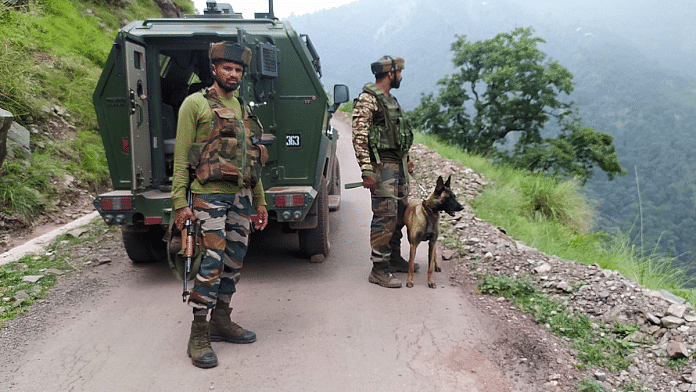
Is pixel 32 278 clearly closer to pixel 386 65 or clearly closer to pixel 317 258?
pixel 317 258

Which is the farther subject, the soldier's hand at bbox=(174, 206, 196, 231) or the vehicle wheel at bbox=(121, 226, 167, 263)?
the vehicle wheel at bbox=(121, 226, 167, 263)

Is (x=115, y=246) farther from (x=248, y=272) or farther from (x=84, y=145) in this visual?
(x=84, y=145)

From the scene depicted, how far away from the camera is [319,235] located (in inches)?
217

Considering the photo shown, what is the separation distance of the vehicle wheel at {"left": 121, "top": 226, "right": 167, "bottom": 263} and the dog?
2.69 m

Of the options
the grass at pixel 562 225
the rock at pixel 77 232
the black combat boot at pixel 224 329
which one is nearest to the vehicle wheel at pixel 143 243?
the rock at pixel 77 232

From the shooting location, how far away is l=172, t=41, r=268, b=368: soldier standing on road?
3277 millimetres

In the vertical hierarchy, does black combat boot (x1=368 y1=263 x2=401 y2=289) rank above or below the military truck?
below

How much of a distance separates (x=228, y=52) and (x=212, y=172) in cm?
79

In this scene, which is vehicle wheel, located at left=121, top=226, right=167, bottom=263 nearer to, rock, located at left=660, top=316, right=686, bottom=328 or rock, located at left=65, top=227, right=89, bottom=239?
rock, located at left=65, top=227, right=89, bottom=239

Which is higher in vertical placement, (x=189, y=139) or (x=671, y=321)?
(x=189, y=139)

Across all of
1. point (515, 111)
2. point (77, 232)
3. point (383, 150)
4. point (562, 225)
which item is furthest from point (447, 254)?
point (515, 111)

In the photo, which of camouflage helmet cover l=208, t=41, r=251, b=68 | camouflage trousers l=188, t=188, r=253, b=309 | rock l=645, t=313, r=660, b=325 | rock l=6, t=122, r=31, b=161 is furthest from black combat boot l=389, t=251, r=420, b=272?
rock l=6, t=122, r=31, b=161

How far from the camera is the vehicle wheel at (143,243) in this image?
5.29 meters

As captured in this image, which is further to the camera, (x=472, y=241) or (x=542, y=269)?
(x=472, y=241)
